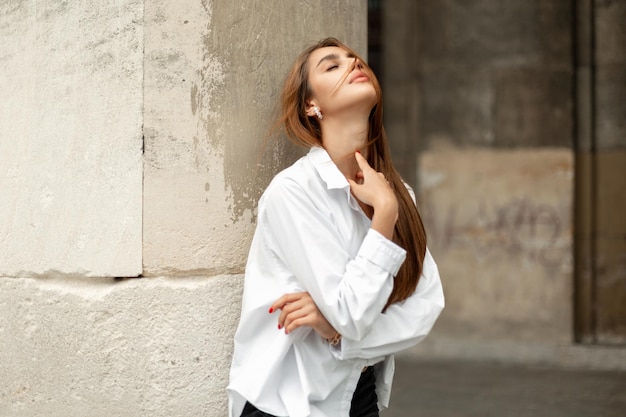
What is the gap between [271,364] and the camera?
2258mm

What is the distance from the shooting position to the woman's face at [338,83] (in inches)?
95.9

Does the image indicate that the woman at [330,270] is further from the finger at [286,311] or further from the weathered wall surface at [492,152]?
the weathered wall surface at [492,152]

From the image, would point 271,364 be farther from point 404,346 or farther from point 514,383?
point 514,383

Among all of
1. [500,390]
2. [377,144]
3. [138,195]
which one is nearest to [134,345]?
[138,195]

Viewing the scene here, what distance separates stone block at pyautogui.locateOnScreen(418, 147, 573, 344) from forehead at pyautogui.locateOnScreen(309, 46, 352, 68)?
593 cm

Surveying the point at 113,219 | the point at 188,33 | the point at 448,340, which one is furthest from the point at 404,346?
the point at 448,340

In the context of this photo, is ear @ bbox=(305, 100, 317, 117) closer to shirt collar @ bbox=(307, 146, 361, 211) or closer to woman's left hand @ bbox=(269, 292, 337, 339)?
shirt collar @ bbox=(307, 146, 361, 211)

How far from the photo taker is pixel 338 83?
246 centimetres

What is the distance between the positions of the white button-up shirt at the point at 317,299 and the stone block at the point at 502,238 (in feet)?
19.7

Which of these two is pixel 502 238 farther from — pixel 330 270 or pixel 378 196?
pixel 330 270

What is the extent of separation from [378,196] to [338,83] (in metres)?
0.38

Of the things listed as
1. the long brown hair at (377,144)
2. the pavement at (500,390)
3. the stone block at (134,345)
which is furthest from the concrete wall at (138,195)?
the pavement at (500,390)

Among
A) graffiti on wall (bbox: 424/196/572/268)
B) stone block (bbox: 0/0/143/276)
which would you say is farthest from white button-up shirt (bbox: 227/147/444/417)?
graffiti on wall (bbox: 424/196/572/268)

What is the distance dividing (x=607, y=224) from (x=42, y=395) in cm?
652
